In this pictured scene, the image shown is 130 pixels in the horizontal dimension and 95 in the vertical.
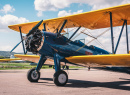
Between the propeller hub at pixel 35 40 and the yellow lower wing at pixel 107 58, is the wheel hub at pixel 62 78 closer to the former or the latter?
the yellow lower wing at pixel 107 58

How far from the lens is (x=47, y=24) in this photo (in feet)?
34.1

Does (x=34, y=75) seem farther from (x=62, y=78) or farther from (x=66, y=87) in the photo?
(x=66, y=87)

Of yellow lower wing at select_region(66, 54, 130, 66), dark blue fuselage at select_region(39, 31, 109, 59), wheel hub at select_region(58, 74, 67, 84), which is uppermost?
dark blue fuselage at select_region(39, 31, 109, 59)

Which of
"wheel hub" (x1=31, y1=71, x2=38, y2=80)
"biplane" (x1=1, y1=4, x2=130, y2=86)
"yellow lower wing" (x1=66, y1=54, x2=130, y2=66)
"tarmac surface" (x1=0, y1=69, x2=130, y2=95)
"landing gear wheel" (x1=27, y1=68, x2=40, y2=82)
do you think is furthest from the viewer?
"wheel hub" (x1=31, y1=71, x2=38, y2=80)

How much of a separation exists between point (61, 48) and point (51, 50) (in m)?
0.55

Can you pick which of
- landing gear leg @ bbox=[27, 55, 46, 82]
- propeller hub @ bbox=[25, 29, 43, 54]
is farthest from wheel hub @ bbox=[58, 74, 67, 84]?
landing gear leg @ bbox=[27, 55, 46, 82]

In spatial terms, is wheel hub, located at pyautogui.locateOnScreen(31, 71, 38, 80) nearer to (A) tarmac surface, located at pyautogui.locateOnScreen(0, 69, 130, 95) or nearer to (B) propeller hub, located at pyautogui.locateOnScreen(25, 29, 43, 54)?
(A) tarmac surface, located at pyautogui.locateOnScreen(0, 69, 130, 95)

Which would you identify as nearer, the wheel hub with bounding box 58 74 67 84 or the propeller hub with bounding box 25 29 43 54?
the wheel hub with bounding box 58 74 67 84

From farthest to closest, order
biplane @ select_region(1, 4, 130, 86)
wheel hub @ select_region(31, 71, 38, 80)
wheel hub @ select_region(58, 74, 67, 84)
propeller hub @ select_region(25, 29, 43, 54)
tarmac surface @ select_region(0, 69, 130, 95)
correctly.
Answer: wheel hub @ select_region(31, 71, 38, 80) < propeller hub @ select_region(25, 29, 43, 54) < wheel hub @ select_region(58, 74, 67, 84) < biplane @ select_region(1, 4, 130, 86) < tarmac surface @ select_region(0, 69, 130, 95)

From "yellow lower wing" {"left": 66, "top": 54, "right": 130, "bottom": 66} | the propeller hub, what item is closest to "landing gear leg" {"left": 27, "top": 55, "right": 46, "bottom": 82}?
the propeller hub

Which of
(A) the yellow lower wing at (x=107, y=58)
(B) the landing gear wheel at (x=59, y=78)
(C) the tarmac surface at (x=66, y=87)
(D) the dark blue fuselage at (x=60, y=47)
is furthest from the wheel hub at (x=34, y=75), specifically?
(A) the yellow lower wing at (x=107, y=58)

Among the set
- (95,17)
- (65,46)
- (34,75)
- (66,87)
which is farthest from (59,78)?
(95,17)

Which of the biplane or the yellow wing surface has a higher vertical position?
the yellow wing surface

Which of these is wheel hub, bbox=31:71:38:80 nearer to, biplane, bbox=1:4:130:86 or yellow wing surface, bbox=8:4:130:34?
biplane, bbox=1:4:130:86
